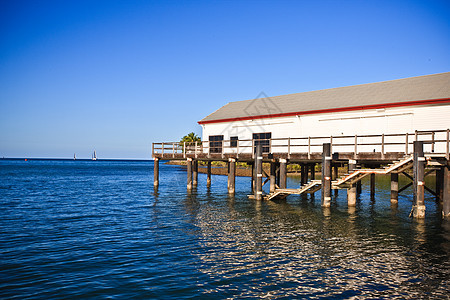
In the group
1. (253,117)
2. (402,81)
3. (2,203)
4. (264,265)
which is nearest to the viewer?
(264,265)

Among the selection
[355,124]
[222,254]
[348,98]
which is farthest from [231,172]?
[222,254]

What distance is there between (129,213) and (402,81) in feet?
68.8

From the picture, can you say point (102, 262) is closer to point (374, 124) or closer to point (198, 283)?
point (198, 283)

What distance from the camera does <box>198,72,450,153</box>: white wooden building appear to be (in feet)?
→ 69.3

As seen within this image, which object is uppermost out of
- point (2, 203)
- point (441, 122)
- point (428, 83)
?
point (428, 83)

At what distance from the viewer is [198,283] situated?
9438 mm

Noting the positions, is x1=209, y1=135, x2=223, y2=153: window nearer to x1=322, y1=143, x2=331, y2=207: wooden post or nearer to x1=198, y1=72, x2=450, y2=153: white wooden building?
x1=198, y1=72, x2=450, y2=153: white wooden building

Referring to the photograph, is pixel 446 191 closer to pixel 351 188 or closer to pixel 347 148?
pixel 351 188

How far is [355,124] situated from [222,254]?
1520 centimetres

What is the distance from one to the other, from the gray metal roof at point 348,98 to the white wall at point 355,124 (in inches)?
22.8

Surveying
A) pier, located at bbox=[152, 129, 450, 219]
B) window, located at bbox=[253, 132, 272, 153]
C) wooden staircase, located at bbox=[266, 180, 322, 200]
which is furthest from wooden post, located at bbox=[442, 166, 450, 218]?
window, located at bbox=[253, 132, 272, 153]

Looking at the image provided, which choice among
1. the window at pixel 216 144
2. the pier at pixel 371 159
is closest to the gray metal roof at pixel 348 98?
the window at pixel 216 144

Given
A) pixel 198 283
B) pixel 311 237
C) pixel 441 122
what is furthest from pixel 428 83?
pixel 198 283

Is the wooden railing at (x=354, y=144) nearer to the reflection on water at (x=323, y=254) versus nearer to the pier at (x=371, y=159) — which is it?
the pier at (x=371, y=159)
